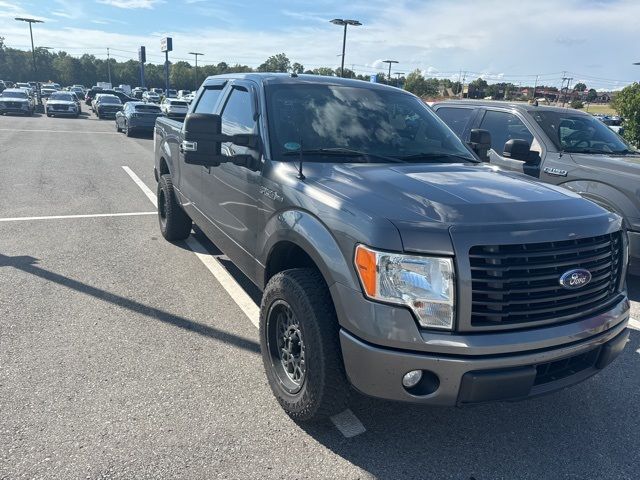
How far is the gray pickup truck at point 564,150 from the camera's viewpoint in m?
5.08

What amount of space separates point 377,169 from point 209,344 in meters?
1.87

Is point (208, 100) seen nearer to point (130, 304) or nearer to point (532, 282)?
point (130, 304)

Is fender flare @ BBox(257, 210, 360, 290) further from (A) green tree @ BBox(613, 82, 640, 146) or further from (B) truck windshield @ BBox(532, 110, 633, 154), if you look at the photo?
(A) green tree @ BBox(613, 82, 640, 146)

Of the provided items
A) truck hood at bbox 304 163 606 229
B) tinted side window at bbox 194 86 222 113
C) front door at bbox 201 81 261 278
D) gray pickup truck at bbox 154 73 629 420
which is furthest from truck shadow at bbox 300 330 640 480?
tinted side window at bbox 194 86 222 113

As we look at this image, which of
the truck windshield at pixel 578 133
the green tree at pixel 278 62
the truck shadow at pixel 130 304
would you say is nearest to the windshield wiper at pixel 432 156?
the truck shadow at pixel 130 304

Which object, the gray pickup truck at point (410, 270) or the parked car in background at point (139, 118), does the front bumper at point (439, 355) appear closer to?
the gray pickup truck at point (410, 270)

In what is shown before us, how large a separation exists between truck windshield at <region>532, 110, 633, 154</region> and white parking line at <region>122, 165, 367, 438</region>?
4.24 metres

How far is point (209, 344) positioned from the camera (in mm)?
3783

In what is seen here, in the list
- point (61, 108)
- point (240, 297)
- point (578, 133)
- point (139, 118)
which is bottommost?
point (240, 297)

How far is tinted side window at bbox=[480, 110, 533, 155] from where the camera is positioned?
20.9ft

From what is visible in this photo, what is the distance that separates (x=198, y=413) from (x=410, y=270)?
1.59 metres

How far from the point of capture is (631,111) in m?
14.9

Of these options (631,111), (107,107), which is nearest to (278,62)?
(107,107)

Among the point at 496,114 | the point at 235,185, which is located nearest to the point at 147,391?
the point at 235,185
